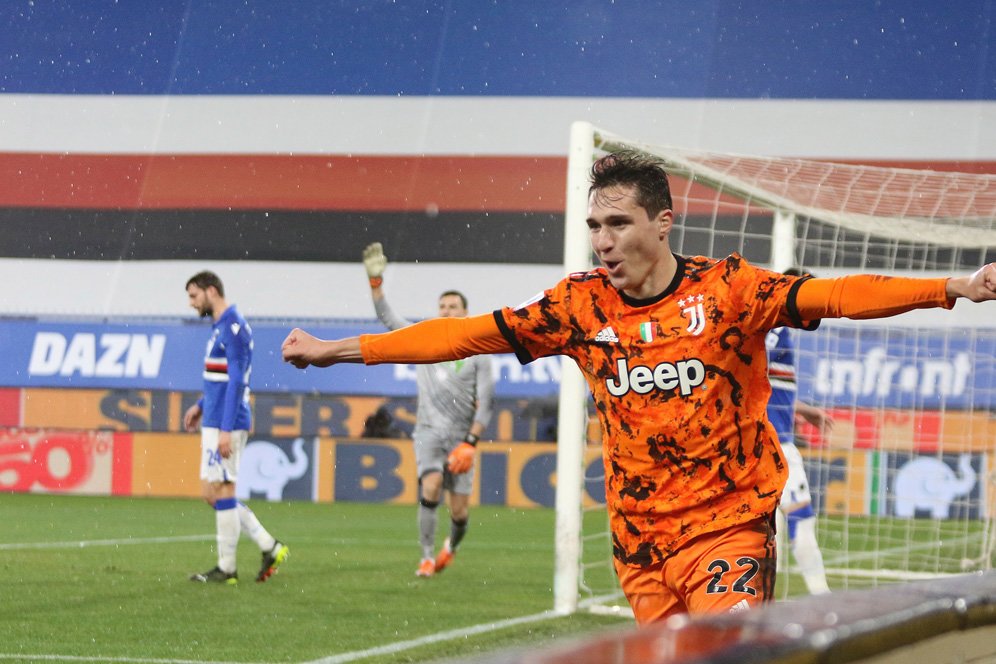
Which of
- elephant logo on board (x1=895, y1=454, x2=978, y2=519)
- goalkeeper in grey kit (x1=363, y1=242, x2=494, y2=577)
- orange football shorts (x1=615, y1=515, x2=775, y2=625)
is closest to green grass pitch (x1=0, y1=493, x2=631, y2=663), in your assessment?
goalkeeper in grey kit (x1=363, y1=242, x2=494, y2=577)

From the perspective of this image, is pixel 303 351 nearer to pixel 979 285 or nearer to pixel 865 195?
pixel 979 285

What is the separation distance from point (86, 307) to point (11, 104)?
4.53 m

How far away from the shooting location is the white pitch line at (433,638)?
605cm

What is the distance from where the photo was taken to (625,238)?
11.7 feet

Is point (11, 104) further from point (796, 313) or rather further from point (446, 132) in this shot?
point (796, 313)

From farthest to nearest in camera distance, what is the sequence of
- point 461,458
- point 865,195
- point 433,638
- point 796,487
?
1. point 865,195
2. point 461,458
3. point 796,487
4. point 433,638

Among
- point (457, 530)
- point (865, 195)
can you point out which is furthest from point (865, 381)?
point (457, 530)

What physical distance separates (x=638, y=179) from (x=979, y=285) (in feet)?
3.06

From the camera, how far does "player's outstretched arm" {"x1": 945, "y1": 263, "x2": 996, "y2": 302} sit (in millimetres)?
3010

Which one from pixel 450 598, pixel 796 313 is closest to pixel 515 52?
pixel 450 598

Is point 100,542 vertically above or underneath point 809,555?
underneath

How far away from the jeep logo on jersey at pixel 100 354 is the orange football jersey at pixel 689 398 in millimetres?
14886

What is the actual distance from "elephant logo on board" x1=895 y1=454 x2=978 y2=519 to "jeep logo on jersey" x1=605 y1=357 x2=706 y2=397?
12335 millimetres

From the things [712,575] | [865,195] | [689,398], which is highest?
[865,195]
